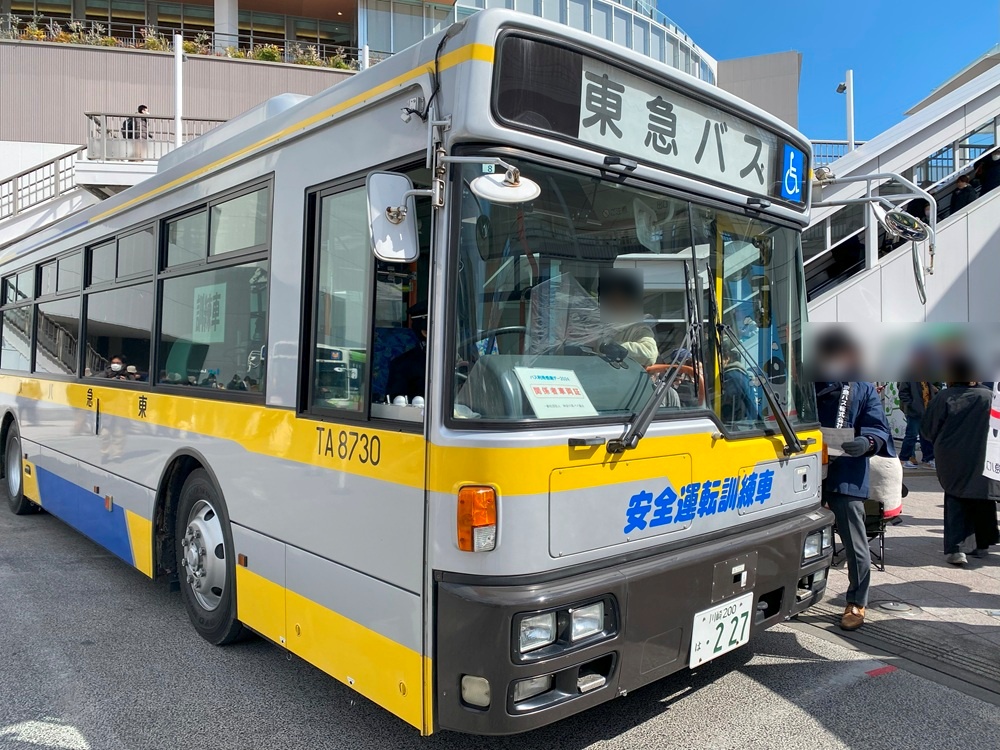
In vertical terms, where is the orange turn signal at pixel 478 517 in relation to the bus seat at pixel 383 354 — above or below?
below

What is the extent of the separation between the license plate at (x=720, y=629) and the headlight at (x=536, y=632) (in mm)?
773

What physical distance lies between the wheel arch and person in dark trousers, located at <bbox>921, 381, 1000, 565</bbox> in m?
5.85

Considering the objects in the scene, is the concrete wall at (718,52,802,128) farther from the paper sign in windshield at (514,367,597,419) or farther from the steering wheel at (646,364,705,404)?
the paper sign in windshield at (514,367,597,419)

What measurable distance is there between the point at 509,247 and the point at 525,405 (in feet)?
1.91

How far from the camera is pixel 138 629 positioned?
4.82 metres

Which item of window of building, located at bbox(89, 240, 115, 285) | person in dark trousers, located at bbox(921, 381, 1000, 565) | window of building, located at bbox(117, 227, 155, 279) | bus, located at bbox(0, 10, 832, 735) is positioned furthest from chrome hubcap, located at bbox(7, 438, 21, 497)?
person in dark trousers, located at bbox(921, 381, 1000, 565)

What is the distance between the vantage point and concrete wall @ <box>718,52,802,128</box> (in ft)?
105

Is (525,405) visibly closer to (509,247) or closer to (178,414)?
(509,247)

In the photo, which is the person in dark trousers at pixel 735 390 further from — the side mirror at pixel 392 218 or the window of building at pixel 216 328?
the window of building at pixel 216 328

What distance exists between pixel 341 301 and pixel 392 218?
73cm

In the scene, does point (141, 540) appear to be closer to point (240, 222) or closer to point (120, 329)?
point (120, 329)

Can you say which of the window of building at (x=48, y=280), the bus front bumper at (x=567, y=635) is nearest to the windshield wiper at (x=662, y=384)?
the bus front bumper at (x=567, y=635)

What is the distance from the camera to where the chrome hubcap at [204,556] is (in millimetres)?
4352

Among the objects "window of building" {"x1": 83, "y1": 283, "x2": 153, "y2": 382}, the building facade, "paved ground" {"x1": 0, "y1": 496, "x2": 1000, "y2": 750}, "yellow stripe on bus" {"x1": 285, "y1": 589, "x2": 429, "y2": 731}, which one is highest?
the building facade
